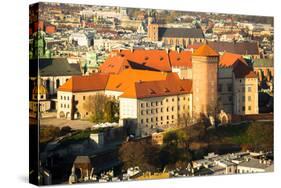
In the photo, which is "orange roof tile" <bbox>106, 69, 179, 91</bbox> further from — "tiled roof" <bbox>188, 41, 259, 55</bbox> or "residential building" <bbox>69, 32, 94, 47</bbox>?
"tiled roof" <bbox>188, 41, 259, 55</bbox>

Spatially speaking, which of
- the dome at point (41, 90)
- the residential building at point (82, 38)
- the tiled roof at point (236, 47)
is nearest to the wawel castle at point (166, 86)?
the tiled roof at point (236, 47)

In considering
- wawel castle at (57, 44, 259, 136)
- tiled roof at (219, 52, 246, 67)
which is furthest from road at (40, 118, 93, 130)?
tiled roof at (219, 52, 246, 67)

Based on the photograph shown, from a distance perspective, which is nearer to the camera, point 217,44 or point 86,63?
point 86,63

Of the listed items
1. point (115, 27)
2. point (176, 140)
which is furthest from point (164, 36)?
point (176, 140)

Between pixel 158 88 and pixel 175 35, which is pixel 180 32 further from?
pixel 158 88

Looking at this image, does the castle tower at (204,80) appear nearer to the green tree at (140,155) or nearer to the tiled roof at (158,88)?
the tiled roof at (158,88)

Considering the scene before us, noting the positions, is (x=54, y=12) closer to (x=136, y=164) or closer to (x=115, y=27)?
(x=115, y=27)
